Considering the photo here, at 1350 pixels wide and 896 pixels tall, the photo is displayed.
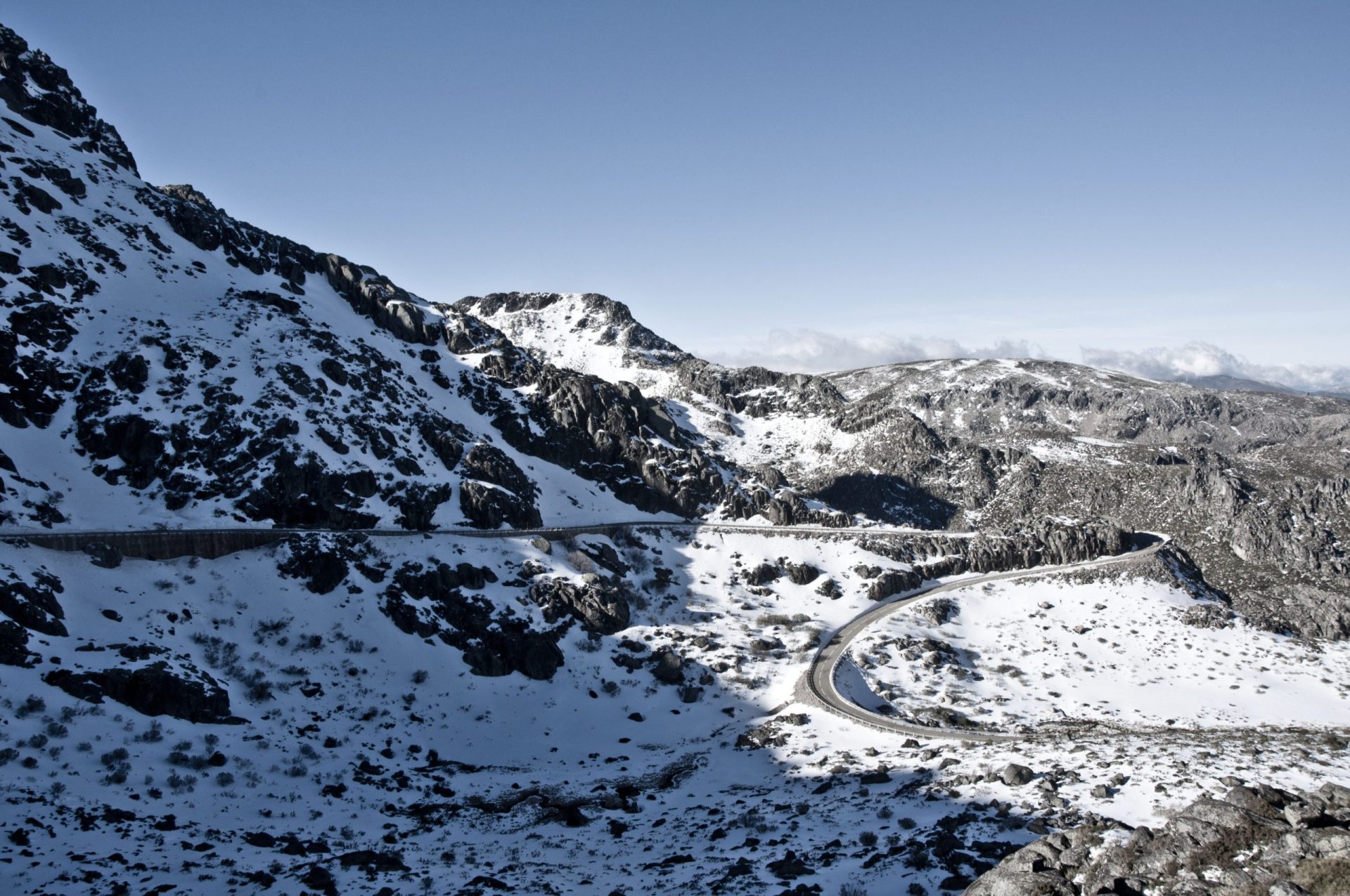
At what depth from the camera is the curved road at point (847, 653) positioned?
46.1m

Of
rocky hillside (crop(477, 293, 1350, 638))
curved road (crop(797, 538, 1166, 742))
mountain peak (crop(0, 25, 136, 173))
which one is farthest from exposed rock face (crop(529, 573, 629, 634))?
mountain peak (crop(0, 25, 136, 173))

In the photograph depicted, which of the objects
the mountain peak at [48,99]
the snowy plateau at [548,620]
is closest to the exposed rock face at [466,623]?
the snowy plateau at [548,620]

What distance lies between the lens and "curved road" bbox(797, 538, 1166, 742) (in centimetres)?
4612

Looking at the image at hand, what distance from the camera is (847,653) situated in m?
65.9

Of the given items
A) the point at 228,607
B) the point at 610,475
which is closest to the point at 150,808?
the point at 228,607

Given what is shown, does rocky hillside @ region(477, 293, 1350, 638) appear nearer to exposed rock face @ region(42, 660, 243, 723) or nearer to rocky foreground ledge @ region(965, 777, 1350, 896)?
exposed rock face @ region(42, 660, 243, 723)

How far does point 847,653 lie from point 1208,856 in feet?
156

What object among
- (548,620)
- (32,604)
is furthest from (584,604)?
(32,604)

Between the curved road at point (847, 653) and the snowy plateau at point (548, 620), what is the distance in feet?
2.34

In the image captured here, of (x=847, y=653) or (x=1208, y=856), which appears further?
(x=847, y=653)

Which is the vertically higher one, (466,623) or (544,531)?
(544,531)

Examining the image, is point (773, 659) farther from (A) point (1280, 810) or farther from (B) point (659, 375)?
(B) point (659, 375)

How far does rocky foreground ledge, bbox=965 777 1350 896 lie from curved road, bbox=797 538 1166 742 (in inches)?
824

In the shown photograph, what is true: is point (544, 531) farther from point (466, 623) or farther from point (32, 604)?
point (32, 604)
